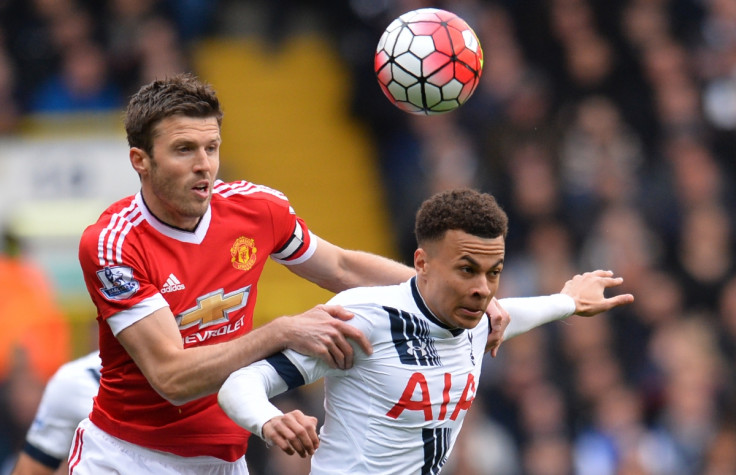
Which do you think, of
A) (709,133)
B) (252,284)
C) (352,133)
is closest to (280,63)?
(352,133)

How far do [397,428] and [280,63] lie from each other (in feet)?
29.1

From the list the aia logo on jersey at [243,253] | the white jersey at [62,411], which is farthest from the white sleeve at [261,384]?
the white jersey at [62,411]

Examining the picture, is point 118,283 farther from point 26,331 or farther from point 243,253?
point 26,331

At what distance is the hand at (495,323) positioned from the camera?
5.18 meters

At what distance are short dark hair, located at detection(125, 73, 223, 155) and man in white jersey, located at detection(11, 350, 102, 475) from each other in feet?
5.77

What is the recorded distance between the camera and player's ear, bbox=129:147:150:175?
4898 mm

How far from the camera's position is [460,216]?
4.68m

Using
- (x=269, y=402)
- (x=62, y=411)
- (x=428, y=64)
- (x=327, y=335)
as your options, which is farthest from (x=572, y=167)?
(x=269, y=402)

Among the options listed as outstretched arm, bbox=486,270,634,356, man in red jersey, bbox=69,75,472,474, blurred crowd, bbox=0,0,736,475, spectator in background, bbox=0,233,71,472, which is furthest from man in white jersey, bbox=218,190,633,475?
spectator in background, bbox=0,233,71,472

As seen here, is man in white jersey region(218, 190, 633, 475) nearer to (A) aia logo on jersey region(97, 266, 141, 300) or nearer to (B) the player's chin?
(B) the player's chin

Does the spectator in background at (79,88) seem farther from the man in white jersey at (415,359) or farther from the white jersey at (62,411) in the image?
the man in white jersey at (415,359)

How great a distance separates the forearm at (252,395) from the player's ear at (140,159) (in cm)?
95

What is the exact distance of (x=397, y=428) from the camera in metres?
4.77

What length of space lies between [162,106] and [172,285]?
27.8 inches
